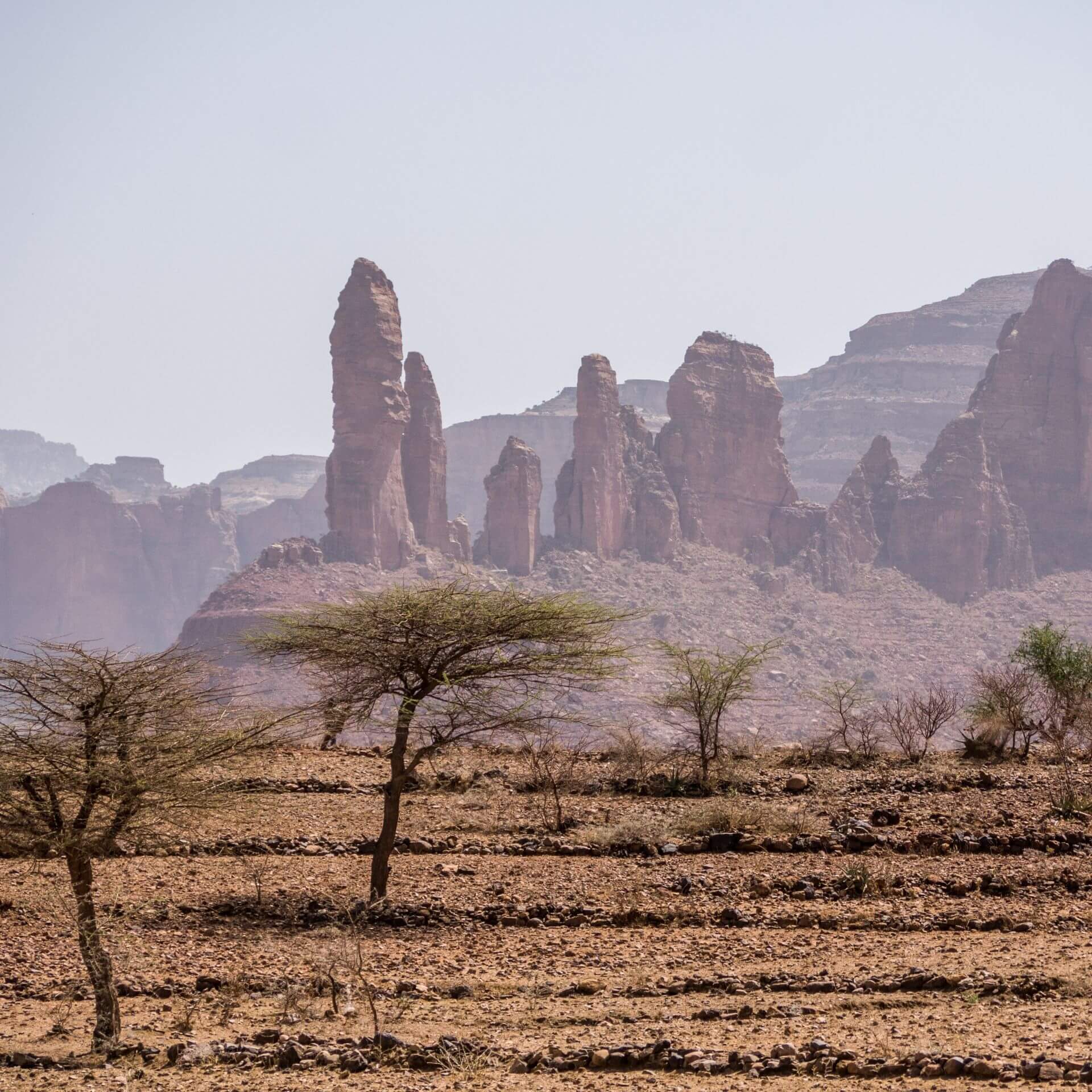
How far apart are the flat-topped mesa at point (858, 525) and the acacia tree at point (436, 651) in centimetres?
9489

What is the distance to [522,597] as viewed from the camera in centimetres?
1371

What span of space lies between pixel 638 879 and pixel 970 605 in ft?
328

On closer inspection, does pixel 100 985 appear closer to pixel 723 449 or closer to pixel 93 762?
pixel 93 762

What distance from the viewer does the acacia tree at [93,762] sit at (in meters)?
8.54

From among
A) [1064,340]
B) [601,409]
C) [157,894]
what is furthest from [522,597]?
[1064,340]

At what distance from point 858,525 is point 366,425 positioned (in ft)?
153

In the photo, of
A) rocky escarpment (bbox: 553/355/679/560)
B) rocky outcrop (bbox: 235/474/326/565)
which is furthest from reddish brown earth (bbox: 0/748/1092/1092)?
rocky outcrop (bbox: 235/474/326/565)

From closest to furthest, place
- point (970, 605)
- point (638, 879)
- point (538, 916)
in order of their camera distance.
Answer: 1. point (538, 916)
2. point (638, 879)
3. point (970, 605)

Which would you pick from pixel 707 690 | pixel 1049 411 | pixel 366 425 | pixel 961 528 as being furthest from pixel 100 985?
pixel 1049 411

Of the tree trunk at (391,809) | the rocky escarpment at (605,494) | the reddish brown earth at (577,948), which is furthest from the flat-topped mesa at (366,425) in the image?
the tree trunk at (391,809)

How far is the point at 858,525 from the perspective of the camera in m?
110

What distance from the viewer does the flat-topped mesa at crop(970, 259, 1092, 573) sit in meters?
115

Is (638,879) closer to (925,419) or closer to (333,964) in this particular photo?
(333,964)

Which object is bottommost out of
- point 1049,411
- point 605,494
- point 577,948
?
point 577,948
